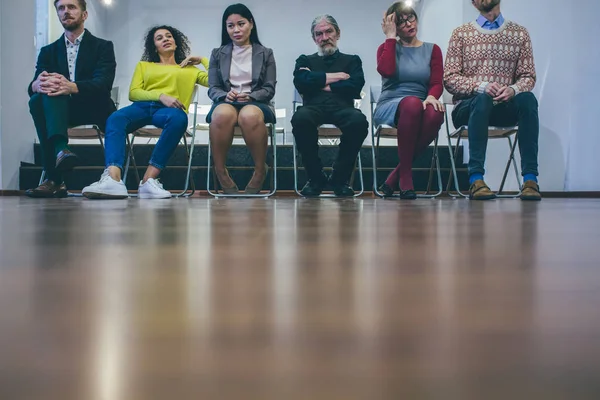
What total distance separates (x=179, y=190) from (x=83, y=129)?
81cm

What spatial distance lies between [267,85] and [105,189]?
37.3 inches

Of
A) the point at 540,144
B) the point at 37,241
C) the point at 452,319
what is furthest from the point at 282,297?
the point at 540,144

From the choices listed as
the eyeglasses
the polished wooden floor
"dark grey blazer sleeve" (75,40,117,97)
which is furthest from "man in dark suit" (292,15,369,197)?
the polished wooden floor

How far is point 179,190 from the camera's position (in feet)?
11.1

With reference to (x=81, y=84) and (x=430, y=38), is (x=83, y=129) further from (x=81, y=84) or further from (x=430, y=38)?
(x=430, y=38)

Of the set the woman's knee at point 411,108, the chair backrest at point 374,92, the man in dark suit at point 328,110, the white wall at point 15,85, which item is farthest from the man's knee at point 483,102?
the white wall at point 15,85

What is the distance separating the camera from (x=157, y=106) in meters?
2.54

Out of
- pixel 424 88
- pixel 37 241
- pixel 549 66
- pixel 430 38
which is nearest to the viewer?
pixel 37 241

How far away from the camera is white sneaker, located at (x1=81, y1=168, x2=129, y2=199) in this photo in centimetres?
191

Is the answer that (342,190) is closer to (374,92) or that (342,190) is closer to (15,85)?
(374,92)

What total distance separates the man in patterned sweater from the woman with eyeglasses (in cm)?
9

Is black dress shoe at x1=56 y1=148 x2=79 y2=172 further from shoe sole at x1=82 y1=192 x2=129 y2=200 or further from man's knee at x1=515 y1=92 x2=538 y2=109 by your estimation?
man's knee at x1=515 y1=92 x2=538 y2=109

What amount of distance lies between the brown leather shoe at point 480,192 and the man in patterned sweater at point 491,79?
0.13 m

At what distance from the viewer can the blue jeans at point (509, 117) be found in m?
2.21
